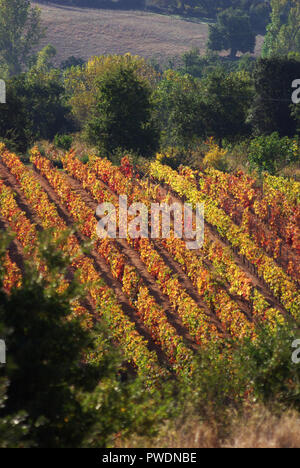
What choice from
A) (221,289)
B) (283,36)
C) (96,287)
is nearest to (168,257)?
(221,289)

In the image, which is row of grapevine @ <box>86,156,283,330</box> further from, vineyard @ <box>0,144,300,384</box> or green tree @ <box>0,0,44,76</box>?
green tree @ <box>0,0,44,76</box>

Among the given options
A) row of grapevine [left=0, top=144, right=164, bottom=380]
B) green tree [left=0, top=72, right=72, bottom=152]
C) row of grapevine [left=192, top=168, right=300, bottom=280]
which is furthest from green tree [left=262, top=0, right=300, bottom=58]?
row of grapevine [left=0, top=144, right=164, bottom=380]

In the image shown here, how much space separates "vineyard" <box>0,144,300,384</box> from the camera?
14320 millimetres

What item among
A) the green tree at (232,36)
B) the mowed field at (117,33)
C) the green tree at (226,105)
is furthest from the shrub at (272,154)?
the green tree at (232,36)

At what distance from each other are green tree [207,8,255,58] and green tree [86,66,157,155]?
86.1 metres

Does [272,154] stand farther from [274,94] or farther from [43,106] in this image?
[43,106]

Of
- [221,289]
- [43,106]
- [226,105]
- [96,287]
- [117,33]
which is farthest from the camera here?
[117,33]

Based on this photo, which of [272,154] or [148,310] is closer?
[148,310]

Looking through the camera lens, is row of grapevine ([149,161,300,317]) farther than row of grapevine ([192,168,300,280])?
No

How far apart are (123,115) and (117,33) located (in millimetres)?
91671

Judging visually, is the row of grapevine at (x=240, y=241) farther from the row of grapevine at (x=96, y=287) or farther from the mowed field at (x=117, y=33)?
the mowed field at (x=117, y=33)

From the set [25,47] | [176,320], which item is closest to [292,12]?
[25,47]

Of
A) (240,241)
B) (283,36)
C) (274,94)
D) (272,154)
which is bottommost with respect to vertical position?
(240,241)

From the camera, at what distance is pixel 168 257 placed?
63.8 ft
